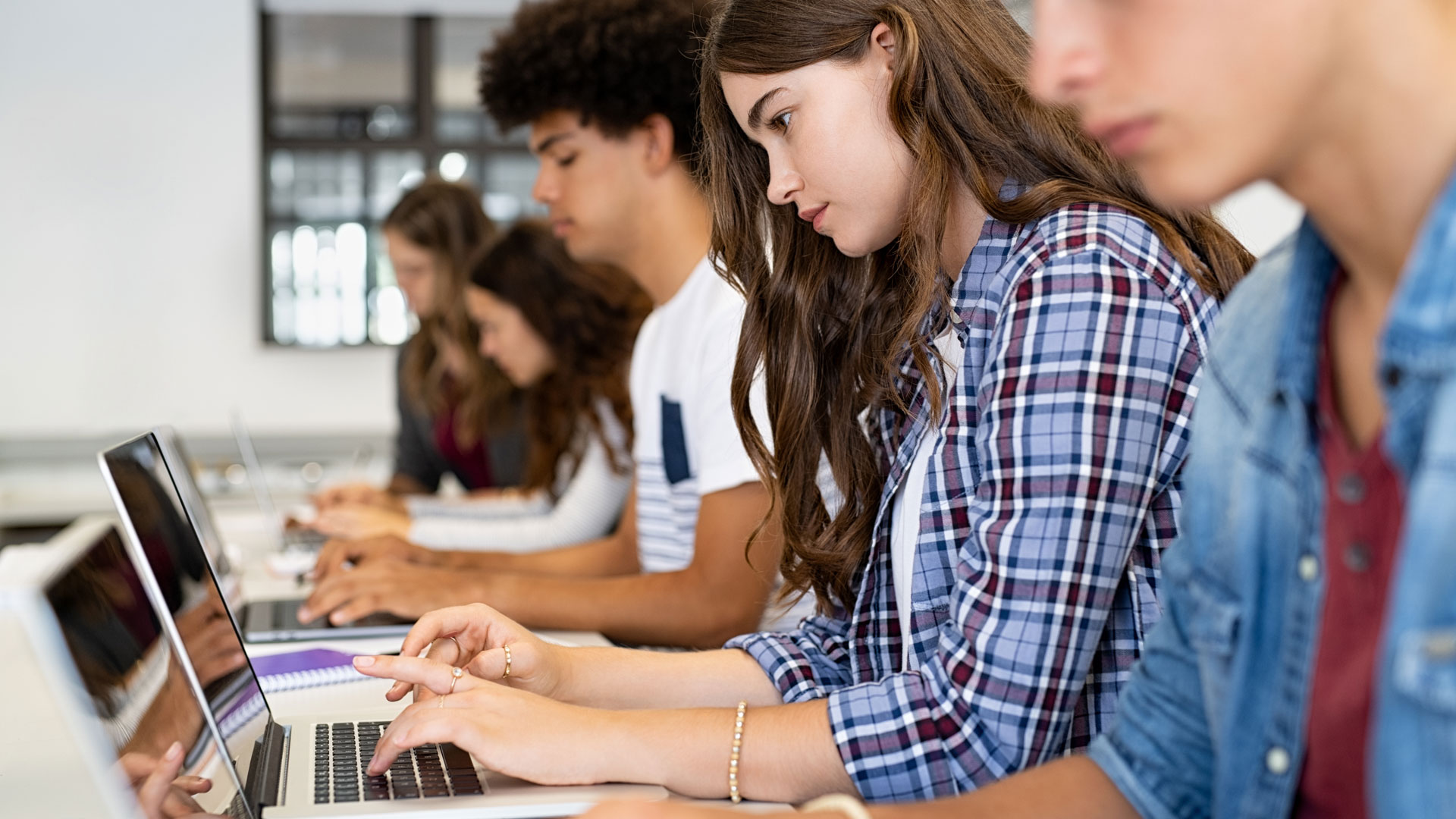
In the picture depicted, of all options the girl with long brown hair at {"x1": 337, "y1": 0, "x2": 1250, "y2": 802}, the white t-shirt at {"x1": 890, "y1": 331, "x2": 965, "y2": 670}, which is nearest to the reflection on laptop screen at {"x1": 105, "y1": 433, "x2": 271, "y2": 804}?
the girl with long brown hair at {"x1": 337, "y1": 0, "x2": 1250, "y2": 802}

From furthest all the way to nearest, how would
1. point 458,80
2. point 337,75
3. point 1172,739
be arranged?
point 458,80 → point 337,75 → point 1172,739

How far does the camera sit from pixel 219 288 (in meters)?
5.84

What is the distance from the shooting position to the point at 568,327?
2793 mm

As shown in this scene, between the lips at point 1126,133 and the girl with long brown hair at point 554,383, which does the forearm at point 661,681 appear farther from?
the girl with long brown hair at point 554,383

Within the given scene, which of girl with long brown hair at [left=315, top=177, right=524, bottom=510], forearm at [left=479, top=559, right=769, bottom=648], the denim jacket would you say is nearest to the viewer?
the denim jacket

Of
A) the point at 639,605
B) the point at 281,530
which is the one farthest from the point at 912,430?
the point at 281,530

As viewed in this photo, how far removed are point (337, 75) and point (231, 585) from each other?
4383mm

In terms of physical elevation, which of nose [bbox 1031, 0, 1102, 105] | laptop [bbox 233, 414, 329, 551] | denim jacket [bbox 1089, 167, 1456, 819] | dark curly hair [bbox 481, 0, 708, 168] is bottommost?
laptop [bbox 233, 414, 329, 551]

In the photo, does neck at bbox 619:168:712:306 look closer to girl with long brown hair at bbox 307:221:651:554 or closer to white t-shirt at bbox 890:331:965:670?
girl with long brown hair at bbox 307:221:651:554

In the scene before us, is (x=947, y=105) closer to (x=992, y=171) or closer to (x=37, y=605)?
(x=992, y=171)

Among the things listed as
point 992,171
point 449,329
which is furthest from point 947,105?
point 449,329

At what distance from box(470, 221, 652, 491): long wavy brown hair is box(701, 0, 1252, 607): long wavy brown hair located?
51.2 inches

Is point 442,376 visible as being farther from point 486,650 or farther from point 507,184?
point 507,184

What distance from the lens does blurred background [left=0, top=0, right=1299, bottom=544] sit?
18.7ft
